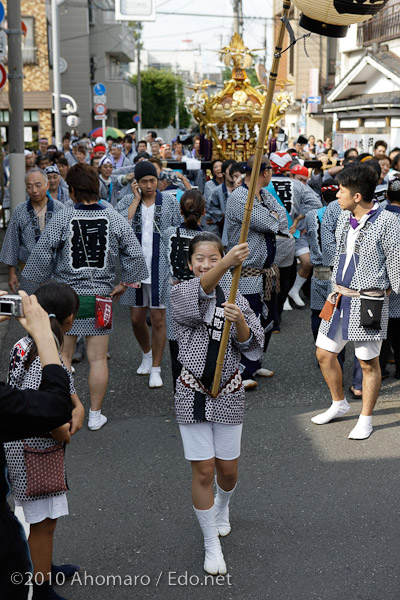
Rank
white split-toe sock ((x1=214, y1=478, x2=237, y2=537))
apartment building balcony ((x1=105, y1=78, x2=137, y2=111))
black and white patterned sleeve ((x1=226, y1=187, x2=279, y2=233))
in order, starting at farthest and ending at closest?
apartment building balcony ((x1=105, y1=78, x2=137, y2=111)) < black and white patterned sleeve ((x1=226, y1=187, x2=279, y2=233)) < white split-toe sock ((x1=214, y1=478, x2=237, y2=537))

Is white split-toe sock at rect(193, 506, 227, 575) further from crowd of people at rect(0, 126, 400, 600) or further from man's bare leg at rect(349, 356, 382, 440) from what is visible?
man's bare leg at rect(349, 356, 382, 440)

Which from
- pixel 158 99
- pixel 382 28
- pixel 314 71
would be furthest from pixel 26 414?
pixel 158 99

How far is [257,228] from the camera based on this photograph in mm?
5914

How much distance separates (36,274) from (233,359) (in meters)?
2.27

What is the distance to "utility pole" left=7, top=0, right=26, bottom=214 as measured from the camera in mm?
10336

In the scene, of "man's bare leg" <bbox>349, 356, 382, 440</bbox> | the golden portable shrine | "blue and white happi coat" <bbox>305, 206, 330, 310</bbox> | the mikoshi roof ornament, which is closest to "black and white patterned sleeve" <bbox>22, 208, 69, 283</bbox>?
the mikoshi roof ornament

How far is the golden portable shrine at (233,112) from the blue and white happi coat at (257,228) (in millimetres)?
6690

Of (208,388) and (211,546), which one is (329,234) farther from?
(211,546)

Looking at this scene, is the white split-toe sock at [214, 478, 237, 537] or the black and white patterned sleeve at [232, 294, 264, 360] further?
the white split-toe sock at [214, 478, 237, 537]

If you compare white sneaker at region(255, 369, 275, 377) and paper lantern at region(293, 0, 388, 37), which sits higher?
paper lantern at region(293, 0, 388, 37)

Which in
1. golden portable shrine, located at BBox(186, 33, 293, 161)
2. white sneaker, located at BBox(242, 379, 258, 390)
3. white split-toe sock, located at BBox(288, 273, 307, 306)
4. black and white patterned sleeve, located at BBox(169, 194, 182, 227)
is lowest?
white sneaker, located at BBox(242, 379, 258, 390)

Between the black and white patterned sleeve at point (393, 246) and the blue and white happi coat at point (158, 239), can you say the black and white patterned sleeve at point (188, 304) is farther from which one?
the blue and white happi coat at point (158, 239)

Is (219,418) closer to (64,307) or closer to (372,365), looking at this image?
(64,307)

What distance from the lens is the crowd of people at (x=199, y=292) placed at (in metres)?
3.09
